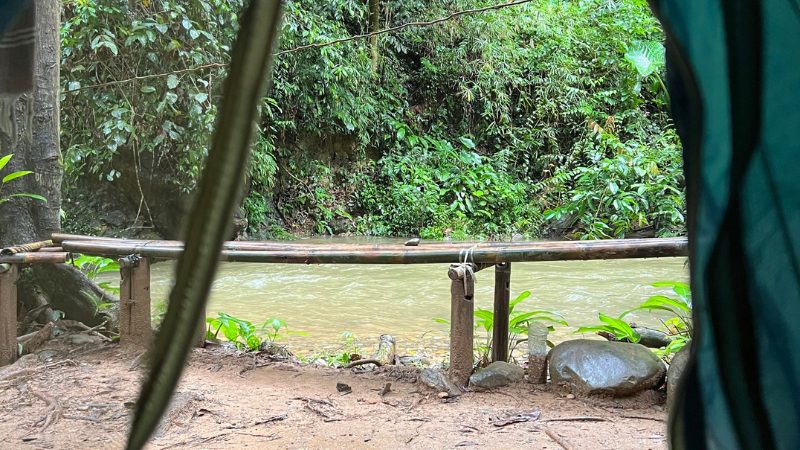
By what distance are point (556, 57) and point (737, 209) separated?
37.5ft

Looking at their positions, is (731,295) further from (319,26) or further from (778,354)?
(319,26)

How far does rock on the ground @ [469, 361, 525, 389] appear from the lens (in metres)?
2.41

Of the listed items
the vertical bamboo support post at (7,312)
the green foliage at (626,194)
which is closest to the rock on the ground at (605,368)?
the vertical bamboo support post at (7,312)

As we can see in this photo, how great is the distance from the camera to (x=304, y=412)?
220cm

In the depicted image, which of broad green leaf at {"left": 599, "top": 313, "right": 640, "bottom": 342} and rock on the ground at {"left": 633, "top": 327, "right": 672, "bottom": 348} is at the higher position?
broad green leaf at {"left": 599, "top": 313, "right": 640, "bottom": 342}

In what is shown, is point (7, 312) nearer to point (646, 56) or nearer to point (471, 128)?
point (646, 56)

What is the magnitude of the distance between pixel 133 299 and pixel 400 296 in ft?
8.86

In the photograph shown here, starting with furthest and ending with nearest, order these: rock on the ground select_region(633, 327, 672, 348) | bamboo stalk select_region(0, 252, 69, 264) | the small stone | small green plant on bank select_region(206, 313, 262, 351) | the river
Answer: the river < rock on the ground select_region(633, 327, 672, 348) < small green plant on bank select_region(206, 313, 262, 351) < the small stone < bamboo stalk select_region(0, 252, 69, 264)

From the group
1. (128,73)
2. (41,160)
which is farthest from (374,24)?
(41,160)

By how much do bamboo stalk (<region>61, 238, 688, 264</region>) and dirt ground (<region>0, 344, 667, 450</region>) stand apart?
1.63 feet

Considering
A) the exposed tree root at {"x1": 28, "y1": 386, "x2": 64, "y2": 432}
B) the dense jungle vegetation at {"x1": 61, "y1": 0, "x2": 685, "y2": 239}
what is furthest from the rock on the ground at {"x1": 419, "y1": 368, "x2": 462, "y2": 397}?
the dense jungle vegetation at {"x1": 61, "y1": 0, "x2": 685, "y2": 239}

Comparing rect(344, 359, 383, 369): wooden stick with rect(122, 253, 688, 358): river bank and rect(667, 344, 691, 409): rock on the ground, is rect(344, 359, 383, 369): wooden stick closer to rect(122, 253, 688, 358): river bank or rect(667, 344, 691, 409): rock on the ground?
rect(122, 253, 688, 358): river bank

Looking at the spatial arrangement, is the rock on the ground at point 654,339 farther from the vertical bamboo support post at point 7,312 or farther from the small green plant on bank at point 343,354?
the vertical bamboo support post at point 7,312

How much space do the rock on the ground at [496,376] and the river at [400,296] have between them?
3.15ft
